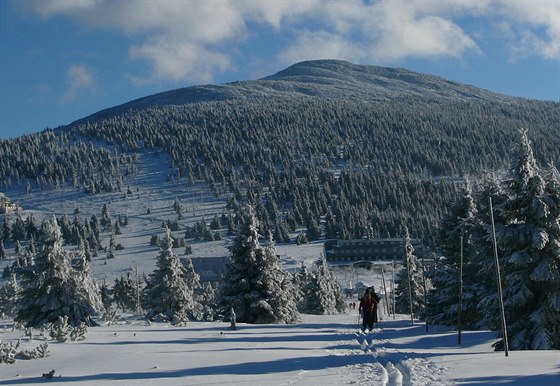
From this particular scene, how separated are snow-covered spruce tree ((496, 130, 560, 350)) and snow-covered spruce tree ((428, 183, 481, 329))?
269 inches

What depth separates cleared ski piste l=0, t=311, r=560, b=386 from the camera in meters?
12.0

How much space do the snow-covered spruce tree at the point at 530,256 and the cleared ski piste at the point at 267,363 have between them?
2.30m

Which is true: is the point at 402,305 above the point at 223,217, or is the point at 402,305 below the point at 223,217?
below

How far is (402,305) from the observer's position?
61.7 m

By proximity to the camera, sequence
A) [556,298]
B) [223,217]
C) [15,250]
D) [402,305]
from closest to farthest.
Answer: [556,298] → [402,305] → [15,250] → [223,217]

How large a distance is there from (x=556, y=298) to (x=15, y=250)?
168 meters

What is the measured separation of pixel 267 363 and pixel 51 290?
78.5 ft

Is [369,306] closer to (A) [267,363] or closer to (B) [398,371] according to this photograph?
(A) [267,363]

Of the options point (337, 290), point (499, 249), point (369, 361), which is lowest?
point (337, 290)

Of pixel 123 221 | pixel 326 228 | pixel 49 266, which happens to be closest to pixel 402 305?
pixel 49 266

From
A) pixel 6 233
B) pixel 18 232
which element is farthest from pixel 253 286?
pixel 6 233

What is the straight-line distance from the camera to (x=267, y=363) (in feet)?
48.3

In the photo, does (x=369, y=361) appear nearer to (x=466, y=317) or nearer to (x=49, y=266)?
(x=466, y=317)

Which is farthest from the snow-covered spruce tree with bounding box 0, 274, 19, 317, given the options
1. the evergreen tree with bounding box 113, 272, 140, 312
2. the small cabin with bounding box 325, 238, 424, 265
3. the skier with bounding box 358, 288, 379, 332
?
the small cabin with bounding box 325, 238, 424, 265
